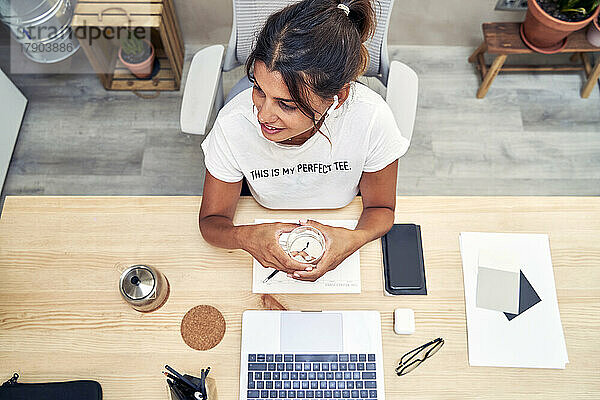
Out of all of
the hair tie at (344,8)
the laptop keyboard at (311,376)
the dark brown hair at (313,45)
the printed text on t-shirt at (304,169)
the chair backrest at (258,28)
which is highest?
the hair tie at (344,8)

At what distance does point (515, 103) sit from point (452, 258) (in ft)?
4.76

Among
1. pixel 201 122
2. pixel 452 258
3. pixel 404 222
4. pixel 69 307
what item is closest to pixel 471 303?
pixel 452 258

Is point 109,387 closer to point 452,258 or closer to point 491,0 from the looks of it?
point 452,258

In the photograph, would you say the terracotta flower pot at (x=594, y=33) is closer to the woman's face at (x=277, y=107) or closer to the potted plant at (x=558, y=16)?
the potted plant at (x=558, y=16)

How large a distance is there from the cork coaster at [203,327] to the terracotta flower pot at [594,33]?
1.96m

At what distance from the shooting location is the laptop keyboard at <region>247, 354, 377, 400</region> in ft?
3.84

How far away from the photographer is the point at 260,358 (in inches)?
46.9

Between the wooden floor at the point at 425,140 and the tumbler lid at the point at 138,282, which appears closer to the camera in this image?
the tumbler lid at the point at 138,282

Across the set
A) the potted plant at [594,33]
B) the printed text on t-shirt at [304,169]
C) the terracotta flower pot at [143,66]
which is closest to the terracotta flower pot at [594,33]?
the potted plant at [594,33]

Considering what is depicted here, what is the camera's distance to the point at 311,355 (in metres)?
1.19

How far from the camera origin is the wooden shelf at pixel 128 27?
2.10 m

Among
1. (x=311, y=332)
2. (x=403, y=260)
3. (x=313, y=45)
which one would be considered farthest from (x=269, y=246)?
(x=313, y=45)

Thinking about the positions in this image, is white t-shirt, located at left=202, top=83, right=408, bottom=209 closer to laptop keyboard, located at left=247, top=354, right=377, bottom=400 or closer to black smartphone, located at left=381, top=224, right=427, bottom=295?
black smartphone, located at left=381, top=224, right=427, bottom=295

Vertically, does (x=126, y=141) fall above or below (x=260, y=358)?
below
